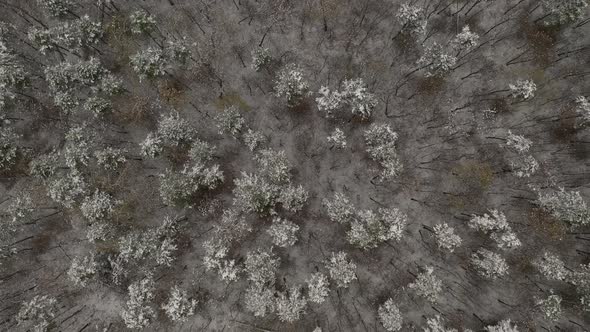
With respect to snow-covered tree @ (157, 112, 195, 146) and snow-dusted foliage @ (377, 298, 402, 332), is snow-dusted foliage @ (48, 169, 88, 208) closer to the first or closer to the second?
snow-covered tree @ (157, 112, 195, 146)

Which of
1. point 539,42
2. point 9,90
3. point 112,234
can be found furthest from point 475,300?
point 9,90

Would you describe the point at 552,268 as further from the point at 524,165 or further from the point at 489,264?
the point at 524,165

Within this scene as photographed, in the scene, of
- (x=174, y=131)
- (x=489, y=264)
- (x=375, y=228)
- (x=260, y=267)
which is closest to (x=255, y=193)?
→ (x=260, y=267)

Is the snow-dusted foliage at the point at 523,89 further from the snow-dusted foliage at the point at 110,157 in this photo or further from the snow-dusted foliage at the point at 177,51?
the snow-dusted foliage at the point at 110,157

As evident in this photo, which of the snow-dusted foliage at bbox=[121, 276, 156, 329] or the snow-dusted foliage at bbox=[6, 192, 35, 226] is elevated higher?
the snow-dusted foliage at bbox=[6, 192, 35, 226]

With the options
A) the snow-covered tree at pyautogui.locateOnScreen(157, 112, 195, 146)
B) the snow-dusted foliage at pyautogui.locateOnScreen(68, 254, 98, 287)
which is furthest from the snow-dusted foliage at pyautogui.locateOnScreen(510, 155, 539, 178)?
the snow-dusted foliage at pyautogui.locateOnScreen(68, 254, 98, 287)

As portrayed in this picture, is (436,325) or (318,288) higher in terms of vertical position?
(318,288)

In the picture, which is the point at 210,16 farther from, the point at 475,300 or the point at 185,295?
the point at 475,300
